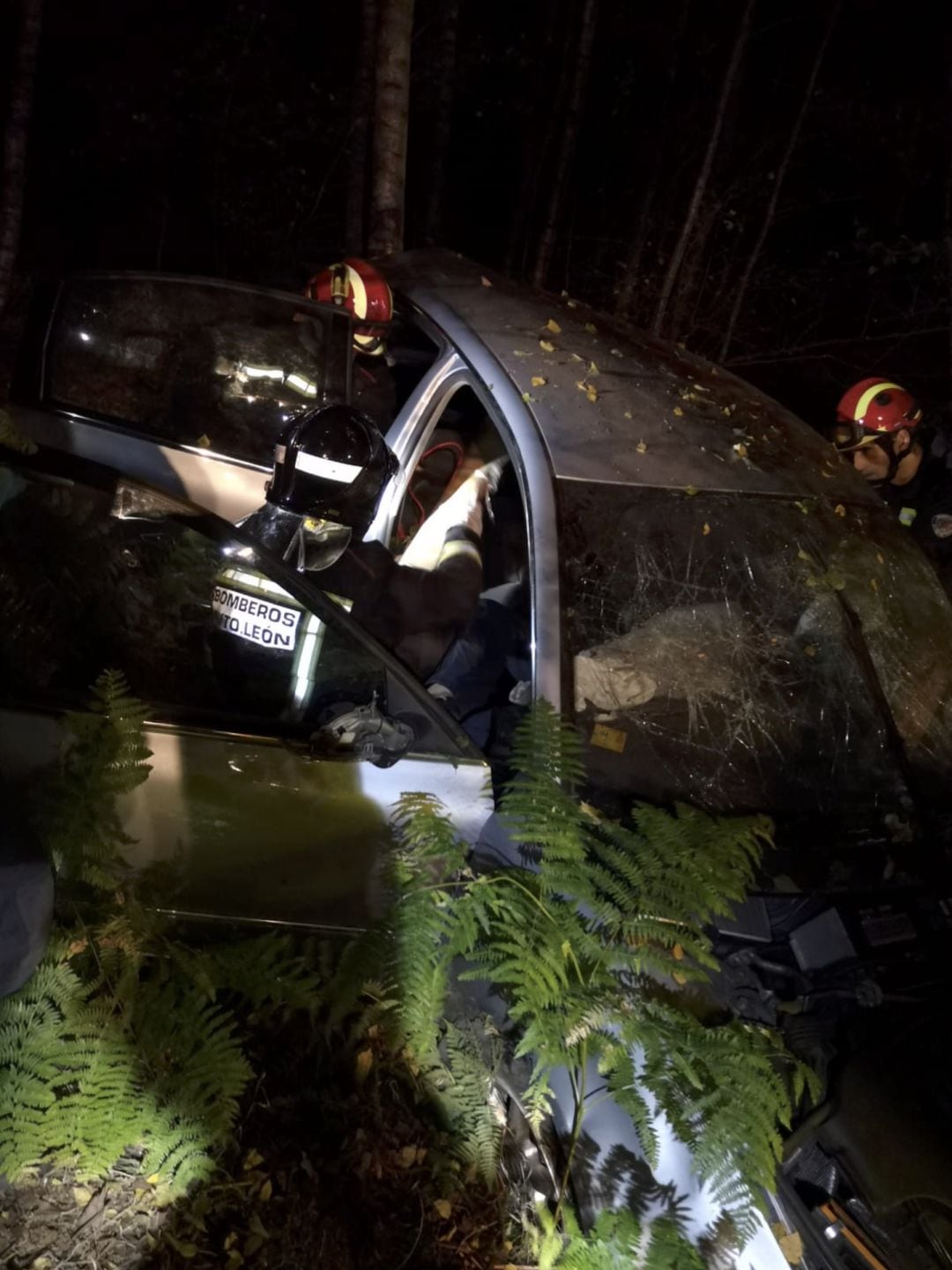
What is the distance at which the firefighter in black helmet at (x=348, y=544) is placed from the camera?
3.40 meters

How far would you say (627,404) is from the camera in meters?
3.50

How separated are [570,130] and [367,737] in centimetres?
1068

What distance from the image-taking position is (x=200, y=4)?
45.6ft

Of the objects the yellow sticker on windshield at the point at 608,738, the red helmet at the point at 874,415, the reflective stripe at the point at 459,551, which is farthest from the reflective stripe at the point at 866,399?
the yellow sticker on windshield at the point at 608,738

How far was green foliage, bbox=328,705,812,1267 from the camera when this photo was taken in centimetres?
197

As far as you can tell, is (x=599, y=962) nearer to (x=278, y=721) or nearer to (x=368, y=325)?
(x=278, y=721)

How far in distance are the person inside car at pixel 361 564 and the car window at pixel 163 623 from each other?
27.3 inches

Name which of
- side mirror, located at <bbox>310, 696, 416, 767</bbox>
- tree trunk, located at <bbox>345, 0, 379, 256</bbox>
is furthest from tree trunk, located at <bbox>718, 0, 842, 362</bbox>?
side mirror, located at <bbox>310, 696, 416, 767</bbox>

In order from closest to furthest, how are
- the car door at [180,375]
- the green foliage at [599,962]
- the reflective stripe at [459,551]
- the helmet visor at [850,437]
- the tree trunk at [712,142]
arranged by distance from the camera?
the green foliage at [599,962] → the reflective stripe at [459,551] → the car door at [180,375] → the helmet visor at [850,437] → the tree trunk at [712,142]

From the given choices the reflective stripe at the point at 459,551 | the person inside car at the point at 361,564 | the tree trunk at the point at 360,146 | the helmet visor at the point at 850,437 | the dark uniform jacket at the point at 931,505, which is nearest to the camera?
the person inside car at the point at 361,564

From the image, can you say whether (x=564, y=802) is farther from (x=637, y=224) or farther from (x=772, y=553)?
(x=637, y=224)

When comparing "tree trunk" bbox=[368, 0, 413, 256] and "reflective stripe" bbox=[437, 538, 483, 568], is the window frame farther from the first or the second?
"tree trunk" bbox=[368, 0, 413, 256]

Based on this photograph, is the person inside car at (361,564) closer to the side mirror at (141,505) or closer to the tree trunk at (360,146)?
the side mirror at (141,505)

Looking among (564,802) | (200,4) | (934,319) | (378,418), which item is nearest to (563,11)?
(200,4)
